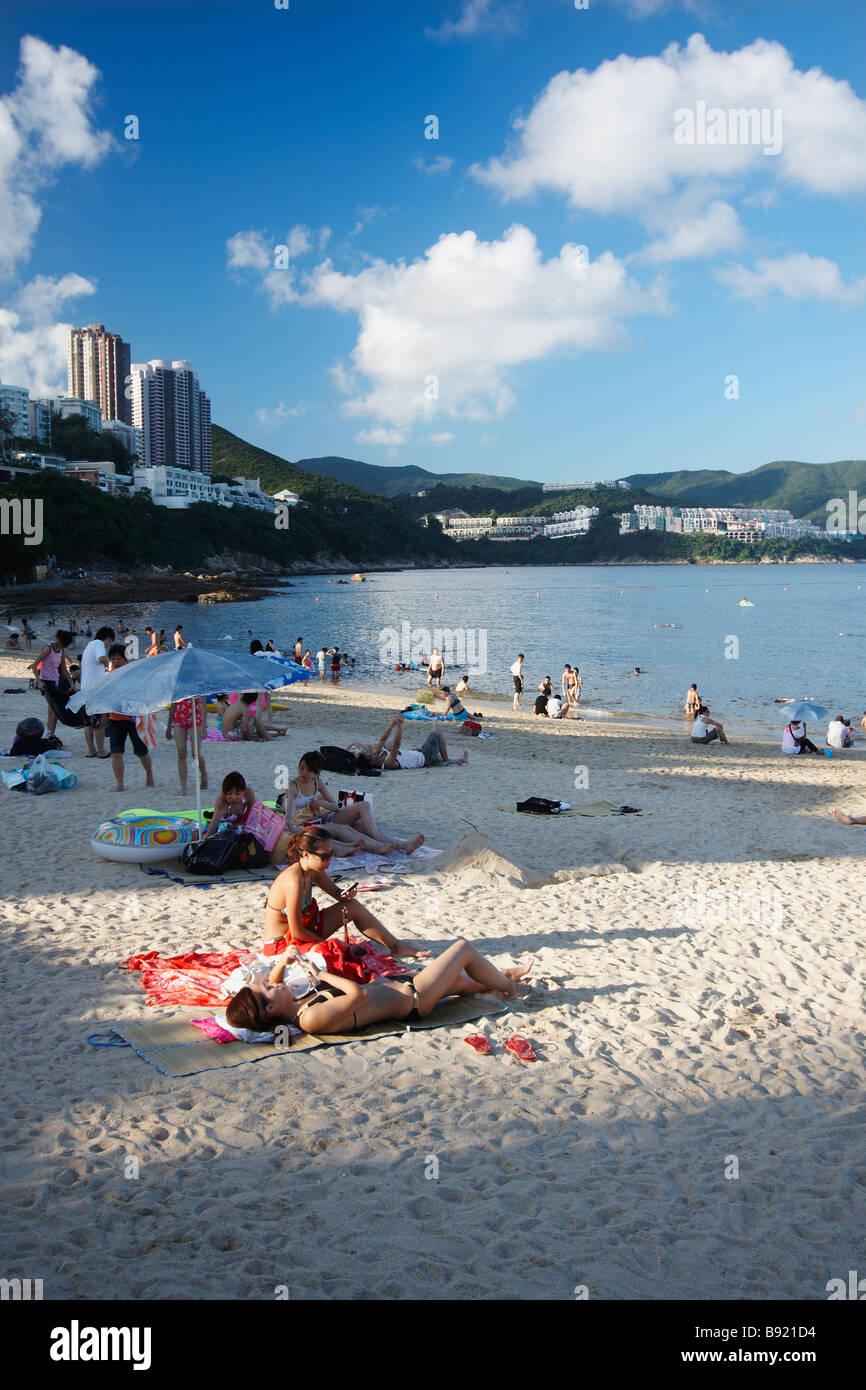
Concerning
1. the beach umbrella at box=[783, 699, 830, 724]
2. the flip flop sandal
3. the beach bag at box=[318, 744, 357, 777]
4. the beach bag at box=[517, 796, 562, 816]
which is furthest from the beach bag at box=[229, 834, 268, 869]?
the beach umbrella at box=[783, 699, 830, 724]

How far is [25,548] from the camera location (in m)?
72.1

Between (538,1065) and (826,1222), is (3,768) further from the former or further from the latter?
(826,1222)

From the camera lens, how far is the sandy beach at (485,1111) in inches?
130

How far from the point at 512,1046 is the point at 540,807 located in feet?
20.0

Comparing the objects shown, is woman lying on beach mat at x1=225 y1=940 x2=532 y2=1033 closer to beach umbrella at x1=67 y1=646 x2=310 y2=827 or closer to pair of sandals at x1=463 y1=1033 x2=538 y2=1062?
pair of sandals at x1=463 y1=1033 x2=538 y2=1062

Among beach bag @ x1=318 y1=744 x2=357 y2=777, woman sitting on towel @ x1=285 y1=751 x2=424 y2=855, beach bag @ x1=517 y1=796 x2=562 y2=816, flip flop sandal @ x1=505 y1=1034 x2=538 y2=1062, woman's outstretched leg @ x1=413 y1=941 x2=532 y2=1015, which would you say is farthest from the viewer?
beach bag @ x1=318 y1=744 x2=357 y2=777

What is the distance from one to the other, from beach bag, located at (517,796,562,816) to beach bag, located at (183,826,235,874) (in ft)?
13.4

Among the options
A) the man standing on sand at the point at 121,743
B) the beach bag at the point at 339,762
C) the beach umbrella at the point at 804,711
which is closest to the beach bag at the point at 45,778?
the man standing on sand at the point at 121,743

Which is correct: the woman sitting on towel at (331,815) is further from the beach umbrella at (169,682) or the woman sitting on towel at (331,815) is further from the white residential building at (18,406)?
the white residential building at (18,406)

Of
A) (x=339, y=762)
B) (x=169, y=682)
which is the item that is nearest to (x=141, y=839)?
(x=169, y=682)

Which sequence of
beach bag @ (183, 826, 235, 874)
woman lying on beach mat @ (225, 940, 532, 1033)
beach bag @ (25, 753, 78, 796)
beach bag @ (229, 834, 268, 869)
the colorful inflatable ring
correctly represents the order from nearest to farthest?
woman lying on beach mat @ (225, 940, 532, 1033)
beach bag @ (183, 826, 235, 874)
beach bag @ (229, 834, 268, 869)
the colorful inflatable ring
beach bag @ (25, 753, 78, 796)

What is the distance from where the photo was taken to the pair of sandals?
480cm

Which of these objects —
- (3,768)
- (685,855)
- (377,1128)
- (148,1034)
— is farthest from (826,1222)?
(3,768)

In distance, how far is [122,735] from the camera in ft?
34.4
